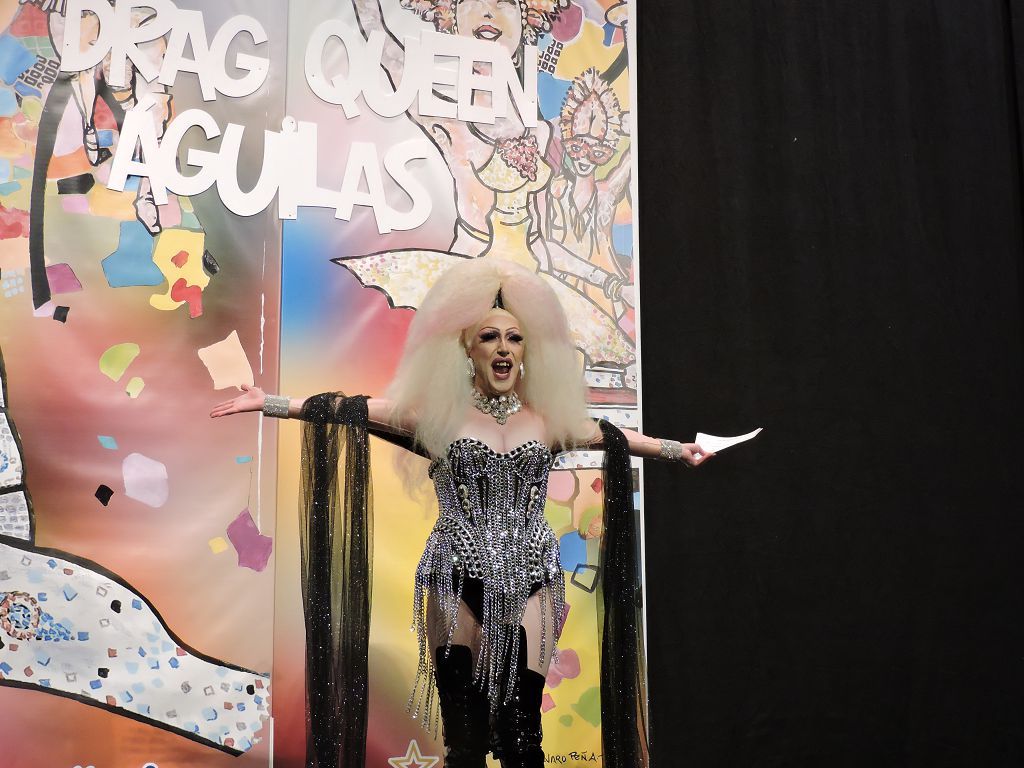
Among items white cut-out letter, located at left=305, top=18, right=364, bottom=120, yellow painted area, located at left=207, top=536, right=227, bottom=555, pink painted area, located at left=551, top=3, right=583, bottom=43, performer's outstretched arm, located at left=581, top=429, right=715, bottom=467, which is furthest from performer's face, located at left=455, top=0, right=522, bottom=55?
yellow painted area, located at left=207, top=536, right=227, bottom=555

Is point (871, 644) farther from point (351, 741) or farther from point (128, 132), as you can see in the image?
point (128, 132)

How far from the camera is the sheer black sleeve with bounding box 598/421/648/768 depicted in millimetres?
2518

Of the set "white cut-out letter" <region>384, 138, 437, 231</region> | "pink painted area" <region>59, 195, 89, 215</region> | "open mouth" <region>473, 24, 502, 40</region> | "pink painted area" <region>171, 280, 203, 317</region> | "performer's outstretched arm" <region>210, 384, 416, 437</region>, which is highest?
"open mouth" <region>473, 24, 502, 40</region>

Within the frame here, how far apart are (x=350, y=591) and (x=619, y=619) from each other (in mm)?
665

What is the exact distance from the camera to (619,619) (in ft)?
8.32

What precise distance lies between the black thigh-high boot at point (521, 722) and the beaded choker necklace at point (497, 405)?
0.50 metres

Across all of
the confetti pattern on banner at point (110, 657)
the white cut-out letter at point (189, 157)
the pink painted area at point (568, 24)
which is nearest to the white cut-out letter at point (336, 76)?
the white cut-out letter at point (189, 157)

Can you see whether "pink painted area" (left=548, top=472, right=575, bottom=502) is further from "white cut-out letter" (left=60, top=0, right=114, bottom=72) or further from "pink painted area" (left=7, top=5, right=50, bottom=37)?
"pink painted area" (left=7, top=5, right=50, bottom=37)

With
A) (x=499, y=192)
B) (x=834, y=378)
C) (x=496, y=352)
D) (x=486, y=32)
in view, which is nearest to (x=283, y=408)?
(x=496, y=352)

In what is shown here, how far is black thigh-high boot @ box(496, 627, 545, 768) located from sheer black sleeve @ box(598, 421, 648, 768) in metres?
0.25

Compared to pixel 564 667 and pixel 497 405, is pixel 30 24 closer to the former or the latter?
pixel 497 405

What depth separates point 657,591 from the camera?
3.48 metres

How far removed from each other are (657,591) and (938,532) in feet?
3.75

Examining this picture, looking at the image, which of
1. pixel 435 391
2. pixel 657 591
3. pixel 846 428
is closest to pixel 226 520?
pixel 435 391
